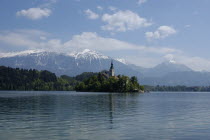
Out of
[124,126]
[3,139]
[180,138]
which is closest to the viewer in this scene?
[3,139]

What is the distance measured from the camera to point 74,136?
25469 millimetres

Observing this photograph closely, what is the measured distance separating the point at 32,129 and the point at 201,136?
590 inches

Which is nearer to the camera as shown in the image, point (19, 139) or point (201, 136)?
point (19, 139)

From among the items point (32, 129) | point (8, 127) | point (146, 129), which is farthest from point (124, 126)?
point (8, 127)

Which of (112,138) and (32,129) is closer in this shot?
(112,138)

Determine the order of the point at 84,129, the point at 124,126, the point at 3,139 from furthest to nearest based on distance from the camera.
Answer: the point at 124,126 → the point at 84,129 → the point at 3,139

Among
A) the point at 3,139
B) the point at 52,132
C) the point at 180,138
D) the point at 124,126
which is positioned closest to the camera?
the point at 3,139

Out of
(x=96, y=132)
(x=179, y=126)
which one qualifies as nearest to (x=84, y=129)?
(x=96, y=132)

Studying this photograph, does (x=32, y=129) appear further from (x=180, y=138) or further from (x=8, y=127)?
(x=180, y=138)

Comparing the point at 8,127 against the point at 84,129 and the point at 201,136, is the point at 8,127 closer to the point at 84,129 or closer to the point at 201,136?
the point at 84,129

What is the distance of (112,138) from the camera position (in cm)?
2486

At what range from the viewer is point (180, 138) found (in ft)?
83.3

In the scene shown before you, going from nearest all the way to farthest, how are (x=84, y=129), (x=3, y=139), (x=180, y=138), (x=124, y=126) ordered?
(x=3, y=139) < (x=180, y=138) < (x=84, y=129) < (x=124, y=126)

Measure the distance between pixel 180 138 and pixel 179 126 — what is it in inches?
280
